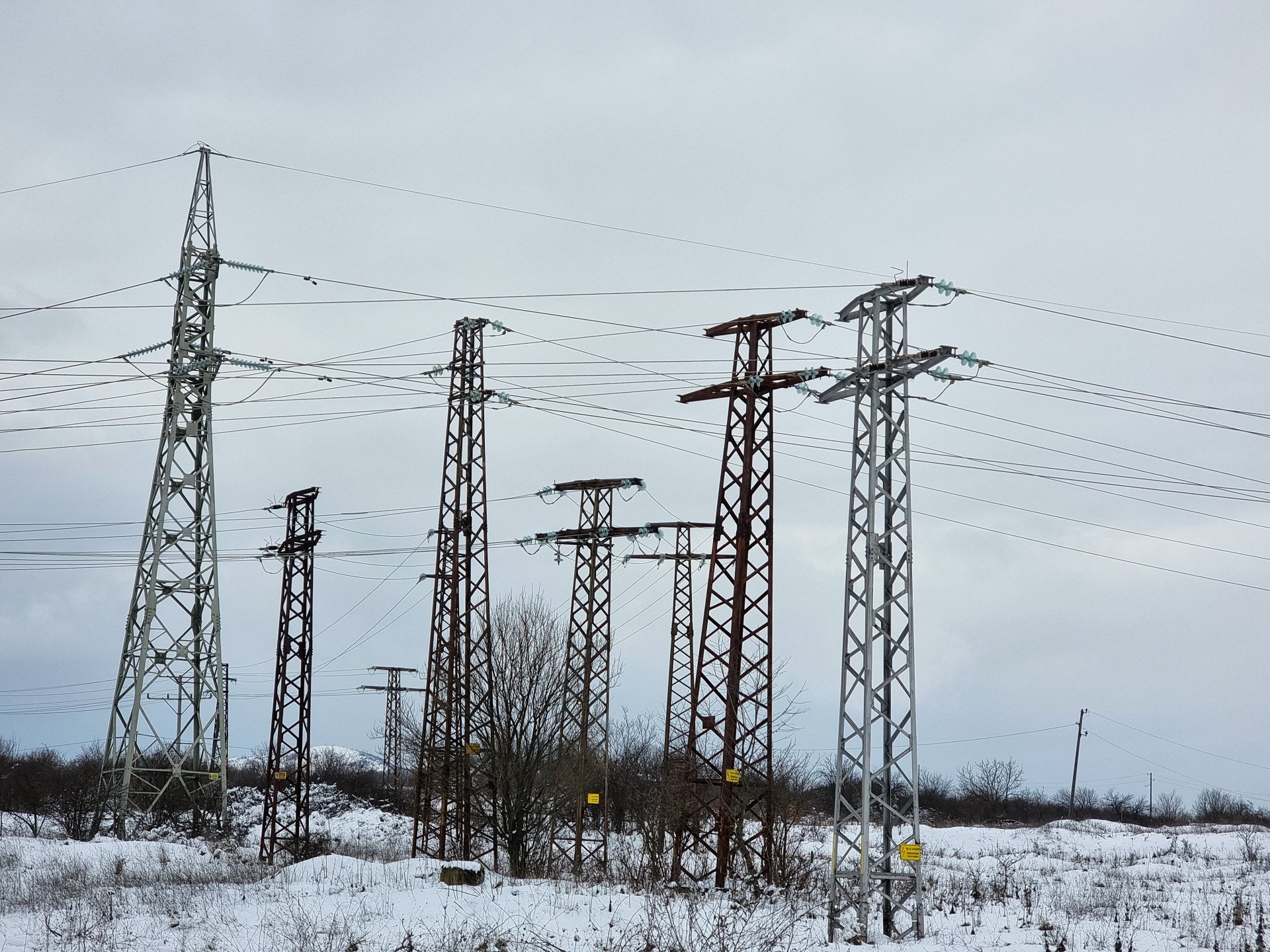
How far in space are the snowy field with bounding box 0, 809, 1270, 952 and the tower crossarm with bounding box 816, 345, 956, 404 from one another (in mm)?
8900

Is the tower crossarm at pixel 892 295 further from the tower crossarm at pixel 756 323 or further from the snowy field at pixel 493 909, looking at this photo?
the snowy field at pixel 493 909

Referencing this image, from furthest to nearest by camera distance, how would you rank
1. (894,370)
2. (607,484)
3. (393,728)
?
(393,728) < (607,484) < (894,370)

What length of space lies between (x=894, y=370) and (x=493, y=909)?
12102mm

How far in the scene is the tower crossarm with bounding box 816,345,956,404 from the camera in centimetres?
1891

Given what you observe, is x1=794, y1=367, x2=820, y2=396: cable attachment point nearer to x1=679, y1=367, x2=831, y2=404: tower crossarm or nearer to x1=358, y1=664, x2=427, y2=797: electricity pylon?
x1=679, y1=367, x2=831, y2=404: tower crossarm

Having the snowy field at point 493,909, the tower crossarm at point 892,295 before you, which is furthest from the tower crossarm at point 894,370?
the snowy field at point 493,909

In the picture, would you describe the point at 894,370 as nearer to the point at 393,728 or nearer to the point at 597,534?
the point at 597,534

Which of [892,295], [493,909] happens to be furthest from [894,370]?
[493,909]

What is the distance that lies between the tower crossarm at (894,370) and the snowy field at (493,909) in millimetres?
8900

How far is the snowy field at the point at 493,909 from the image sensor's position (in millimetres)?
17953

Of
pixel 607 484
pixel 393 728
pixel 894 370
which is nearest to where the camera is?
pixel 894 370

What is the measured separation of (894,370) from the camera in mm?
19297

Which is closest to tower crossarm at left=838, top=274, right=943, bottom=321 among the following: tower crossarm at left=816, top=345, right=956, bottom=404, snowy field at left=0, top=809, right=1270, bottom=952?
tower crossarm at left=816, top=345, right=956, bottom=404

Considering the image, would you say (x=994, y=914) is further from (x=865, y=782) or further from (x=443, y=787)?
(x=443, y=787)
